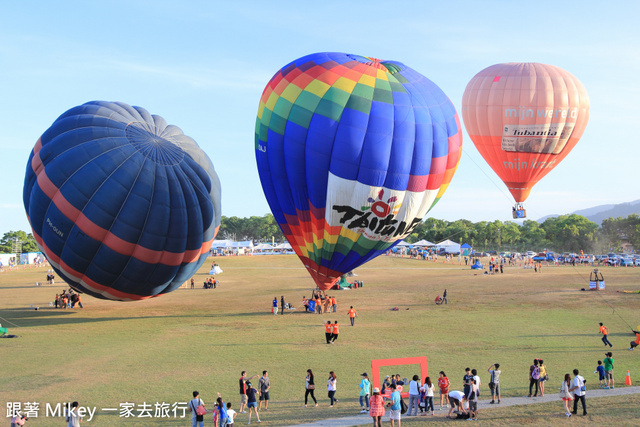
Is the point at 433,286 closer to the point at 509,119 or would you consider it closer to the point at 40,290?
the point at 509,119

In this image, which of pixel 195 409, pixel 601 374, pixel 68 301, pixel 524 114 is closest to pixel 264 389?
pixel 195 409

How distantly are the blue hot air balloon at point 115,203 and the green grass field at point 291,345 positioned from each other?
313cm

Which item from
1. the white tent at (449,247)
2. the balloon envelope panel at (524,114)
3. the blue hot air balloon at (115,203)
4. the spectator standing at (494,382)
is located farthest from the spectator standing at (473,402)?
the white tent at (449,247)

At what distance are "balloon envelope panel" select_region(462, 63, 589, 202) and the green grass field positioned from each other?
32.6 ft

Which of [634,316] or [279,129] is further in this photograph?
[634,316]

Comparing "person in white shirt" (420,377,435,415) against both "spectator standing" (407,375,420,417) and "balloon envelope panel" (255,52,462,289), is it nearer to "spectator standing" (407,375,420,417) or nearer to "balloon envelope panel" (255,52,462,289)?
"spectator standing" (407,375,420,417)

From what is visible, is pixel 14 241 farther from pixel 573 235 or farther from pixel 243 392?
pixel 573 235

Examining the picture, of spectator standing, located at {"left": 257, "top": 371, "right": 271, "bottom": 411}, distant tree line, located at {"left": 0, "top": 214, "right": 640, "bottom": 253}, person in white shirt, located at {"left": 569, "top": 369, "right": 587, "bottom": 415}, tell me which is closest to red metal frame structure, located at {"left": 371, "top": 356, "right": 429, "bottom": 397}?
spectator standing, located at {"left": 257, "top": 371, "right": 271, "bottom": 411}

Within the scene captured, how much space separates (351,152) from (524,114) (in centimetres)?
2014

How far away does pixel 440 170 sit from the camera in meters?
26.0

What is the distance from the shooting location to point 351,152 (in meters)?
23.9

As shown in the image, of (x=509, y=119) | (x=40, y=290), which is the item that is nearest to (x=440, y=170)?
(x=509, y=119)

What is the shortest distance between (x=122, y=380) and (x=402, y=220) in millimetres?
13899

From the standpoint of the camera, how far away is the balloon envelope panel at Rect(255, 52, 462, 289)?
A: 2414cm
